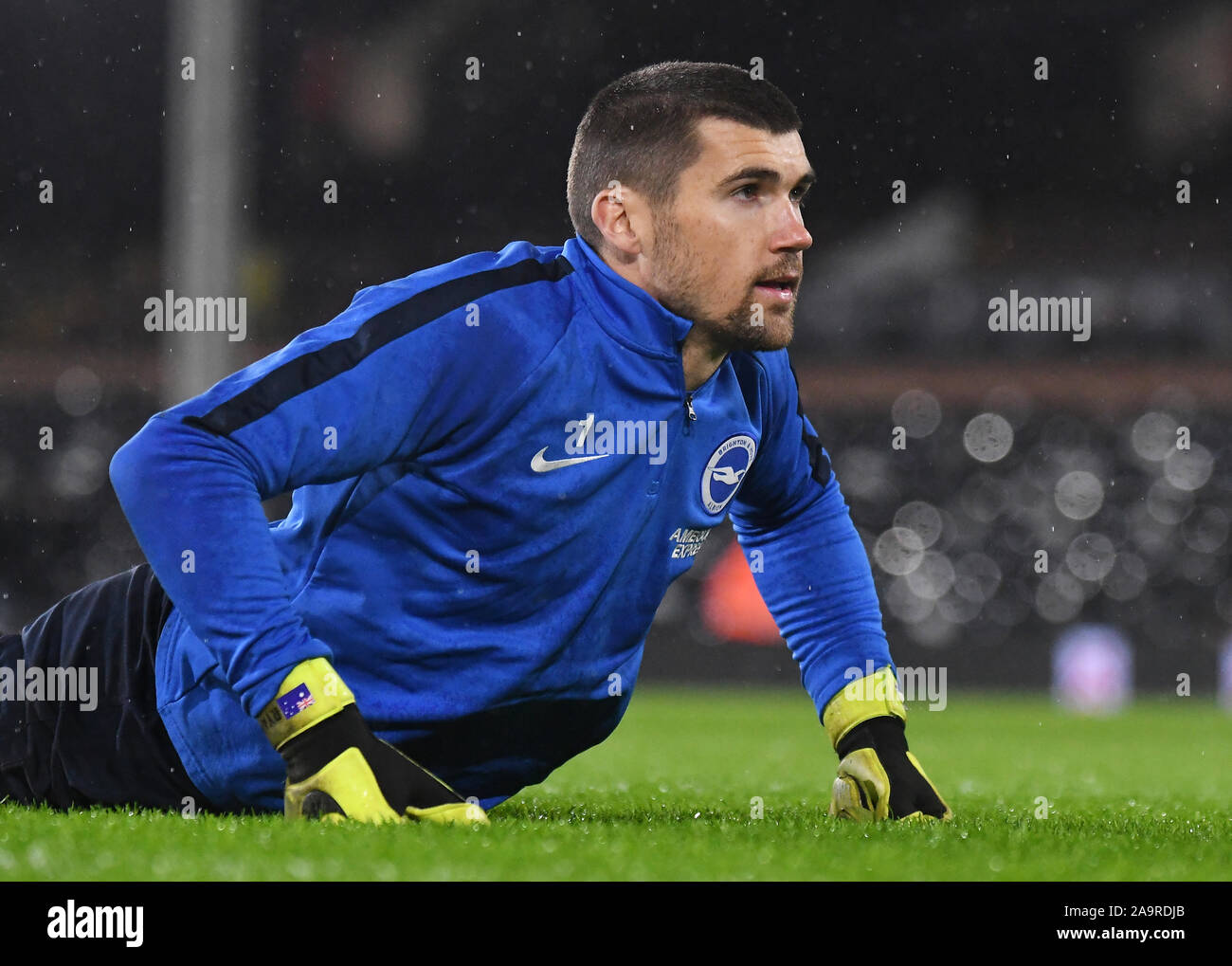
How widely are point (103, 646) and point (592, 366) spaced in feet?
3.56

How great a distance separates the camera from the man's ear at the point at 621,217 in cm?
258

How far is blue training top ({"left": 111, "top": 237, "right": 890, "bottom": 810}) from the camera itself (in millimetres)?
2154

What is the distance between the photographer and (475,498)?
2430mm

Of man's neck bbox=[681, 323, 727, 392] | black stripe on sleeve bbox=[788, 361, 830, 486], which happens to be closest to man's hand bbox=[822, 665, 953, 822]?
black stripe on sleeve bbox=[788, 361, 830, 486]

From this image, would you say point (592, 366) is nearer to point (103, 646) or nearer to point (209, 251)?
point (103, 646)

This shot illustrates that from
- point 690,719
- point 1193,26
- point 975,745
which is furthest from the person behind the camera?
point 1193,26

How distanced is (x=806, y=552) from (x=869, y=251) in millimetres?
14243

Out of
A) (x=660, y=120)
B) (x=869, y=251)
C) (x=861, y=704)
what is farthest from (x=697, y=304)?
(x=869, y=251)

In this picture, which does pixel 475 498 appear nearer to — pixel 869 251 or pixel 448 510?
pixel 448 510

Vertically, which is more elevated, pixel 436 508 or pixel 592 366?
pixel 592 366

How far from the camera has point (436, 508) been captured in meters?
2.44

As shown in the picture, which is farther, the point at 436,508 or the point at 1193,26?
the point at 1193,26
